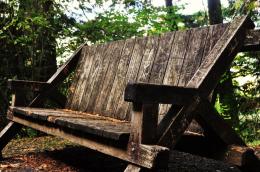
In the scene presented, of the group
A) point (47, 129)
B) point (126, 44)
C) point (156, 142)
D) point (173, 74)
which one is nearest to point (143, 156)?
point (156, 142)

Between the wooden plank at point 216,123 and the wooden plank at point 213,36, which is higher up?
the wooden plank at point 213,36

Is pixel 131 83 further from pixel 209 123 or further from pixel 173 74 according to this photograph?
pixel 173 74

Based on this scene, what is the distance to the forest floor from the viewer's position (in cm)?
420

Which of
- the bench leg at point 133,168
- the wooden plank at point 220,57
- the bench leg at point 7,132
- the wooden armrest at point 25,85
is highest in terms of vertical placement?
the wooden plank at point 220,57

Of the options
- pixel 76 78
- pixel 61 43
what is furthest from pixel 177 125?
pixel 61 43

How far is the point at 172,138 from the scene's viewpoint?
2.46m

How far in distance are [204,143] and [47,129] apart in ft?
5.63

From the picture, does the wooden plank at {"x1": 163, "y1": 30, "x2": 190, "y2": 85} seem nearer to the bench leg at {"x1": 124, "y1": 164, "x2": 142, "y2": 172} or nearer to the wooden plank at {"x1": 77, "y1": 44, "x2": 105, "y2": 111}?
the bench leg at {"x1": 124, "y1": 164, "x2": 142, "y2": 172}

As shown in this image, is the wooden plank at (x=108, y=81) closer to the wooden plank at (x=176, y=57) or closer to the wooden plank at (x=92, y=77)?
the wooden plank at (x=92, y=77)

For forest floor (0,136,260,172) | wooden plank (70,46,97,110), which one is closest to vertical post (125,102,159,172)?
forest floor (0,136,260,172)

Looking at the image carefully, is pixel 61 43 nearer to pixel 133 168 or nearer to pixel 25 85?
pixel 25 85

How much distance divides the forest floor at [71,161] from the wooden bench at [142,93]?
1.55 ft

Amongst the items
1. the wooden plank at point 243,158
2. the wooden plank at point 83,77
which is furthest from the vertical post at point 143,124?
the wooden plank at point 83,77

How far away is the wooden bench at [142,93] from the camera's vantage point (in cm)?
237
